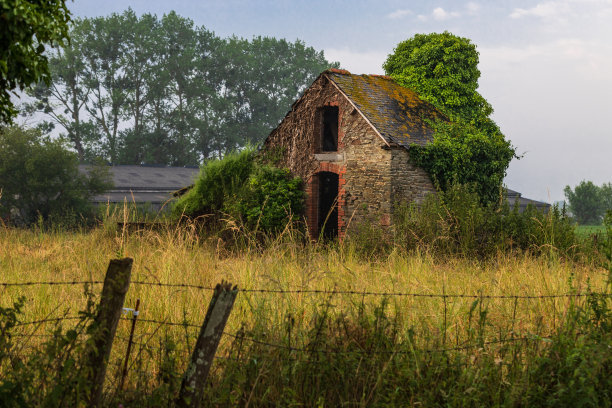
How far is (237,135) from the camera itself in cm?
4228

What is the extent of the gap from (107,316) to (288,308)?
2.14 m

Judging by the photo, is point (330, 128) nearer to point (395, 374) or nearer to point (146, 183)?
Answer: point (395, 374)

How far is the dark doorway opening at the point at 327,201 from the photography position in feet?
58.4

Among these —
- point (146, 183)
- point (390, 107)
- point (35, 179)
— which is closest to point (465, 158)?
point (390, 107)

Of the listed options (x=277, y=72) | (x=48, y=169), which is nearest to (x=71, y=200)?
(x=48, y=169)

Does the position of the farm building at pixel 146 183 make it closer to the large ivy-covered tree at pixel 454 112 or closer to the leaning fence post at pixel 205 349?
the large ivy-covered tree at pixel 454 112

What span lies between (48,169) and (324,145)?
12.9m

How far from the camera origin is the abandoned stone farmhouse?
15.2m

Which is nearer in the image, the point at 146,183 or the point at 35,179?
the point at 35,179

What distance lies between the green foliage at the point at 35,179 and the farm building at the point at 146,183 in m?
2.50

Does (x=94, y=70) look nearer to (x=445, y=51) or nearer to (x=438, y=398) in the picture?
(x=445, y=51)

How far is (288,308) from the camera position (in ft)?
17.0

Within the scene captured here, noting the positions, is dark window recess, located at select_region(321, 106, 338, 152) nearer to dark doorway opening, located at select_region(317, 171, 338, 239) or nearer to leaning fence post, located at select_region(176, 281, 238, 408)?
dark doorway opening, located at select_region(317, 171, 338, 239)

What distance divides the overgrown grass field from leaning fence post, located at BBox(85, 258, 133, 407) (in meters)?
0.42
